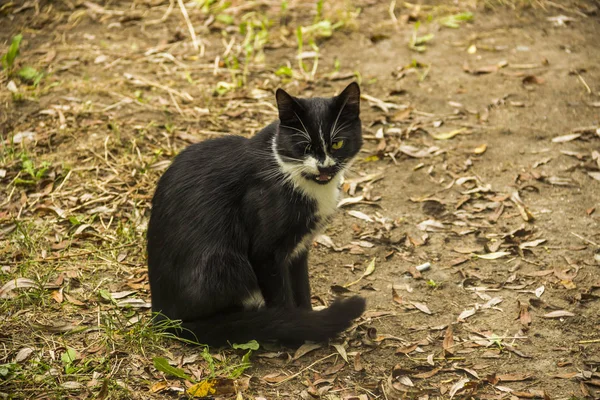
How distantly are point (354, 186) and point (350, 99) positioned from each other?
5.18 ft

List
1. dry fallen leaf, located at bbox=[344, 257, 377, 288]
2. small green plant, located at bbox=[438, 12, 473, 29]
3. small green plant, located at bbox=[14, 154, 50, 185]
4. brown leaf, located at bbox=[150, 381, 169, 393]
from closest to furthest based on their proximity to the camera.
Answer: brown leaf, located at bbox=[150, 381, 169, 393] → dry fallen leaf, located at bbox=[344, 257, 377, 288] → small green plant, located at bbox=[14, 154, 50, 185] → small green plant, located at bbox=[438, 12, 473, 29]

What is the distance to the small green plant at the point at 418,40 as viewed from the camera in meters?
6.50

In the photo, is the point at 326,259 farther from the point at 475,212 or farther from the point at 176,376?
the point at 176,376

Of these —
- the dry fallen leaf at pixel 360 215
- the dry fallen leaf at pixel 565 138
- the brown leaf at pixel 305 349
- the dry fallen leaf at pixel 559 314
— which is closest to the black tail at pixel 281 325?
the brown leaf at pixel 305 349

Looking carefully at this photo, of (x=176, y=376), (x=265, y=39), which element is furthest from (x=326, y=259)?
(x=265, y=39)

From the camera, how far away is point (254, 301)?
11.7 ft

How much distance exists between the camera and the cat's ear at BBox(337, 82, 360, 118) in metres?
3.48

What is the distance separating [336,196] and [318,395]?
111 cm

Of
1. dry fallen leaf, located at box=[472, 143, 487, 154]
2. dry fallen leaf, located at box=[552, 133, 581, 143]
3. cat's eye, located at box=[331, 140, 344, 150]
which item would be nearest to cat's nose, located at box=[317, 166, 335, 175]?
cat's eye, located at box=[331, 140, 344, 150]

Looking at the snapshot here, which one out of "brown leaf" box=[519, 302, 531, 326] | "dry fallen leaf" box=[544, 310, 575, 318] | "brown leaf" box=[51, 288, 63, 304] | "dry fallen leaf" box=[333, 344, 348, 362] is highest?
"brown leaf" box=[51, 288, 63, 304]

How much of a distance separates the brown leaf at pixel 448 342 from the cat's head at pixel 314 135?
113 centimetres

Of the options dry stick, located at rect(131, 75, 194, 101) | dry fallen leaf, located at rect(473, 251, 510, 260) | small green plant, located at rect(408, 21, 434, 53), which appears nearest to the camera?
dry fallen leaf, located at rect(473, 251, 510, 260)

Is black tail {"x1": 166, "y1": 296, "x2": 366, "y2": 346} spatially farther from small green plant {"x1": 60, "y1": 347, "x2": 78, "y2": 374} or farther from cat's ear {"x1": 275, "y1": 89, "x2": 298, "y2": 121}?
cat's ear {"x1": 275, "y1": 89, "x2": 298, "y2": 121}

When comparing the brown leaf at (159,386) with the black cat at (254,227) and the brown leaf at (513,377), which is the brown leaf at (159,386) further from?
the brown leaf at (513,377)
